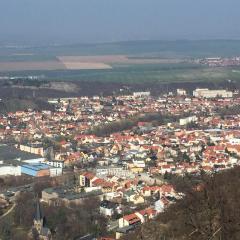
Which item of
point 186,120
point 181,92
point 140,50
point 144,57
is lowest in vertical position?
point 140,50

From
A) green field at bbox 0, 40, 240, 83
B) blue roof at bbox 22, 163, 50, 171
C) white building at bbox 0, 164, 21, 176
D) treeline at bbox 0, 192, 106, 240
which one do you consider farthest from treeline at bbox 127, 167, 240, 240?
green field at bbox 0, 40, 240, 83

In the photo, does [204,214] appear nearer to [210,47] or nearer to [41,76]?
[41,76]

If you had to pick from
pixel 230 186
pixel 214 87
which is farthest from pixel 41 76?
pixel 230 186

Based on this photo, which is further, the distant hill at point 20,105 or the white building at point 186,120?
the distant hill at point 20,105

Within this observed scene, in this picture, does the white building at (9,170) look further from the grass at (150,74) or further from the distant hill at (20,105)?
the grass at (150,74)

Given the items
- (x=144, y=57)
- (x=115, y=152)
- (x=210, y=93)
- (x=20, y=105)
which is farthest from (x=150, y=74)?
(x=115, y=152)

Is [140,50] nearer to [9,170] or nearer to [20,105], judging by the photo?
[20,105]

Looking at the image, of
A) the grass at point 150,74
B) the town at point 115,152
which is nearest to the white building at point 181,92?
the town at point 115,152

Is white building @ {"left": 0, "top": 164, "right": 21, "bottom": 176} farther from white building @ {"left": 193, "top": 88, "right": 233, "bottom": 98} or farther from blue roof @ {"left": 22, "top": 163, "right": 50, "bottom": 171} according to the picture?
white building @ {"left": 193, "top": 88, "right": 233, "bottom": 98}
